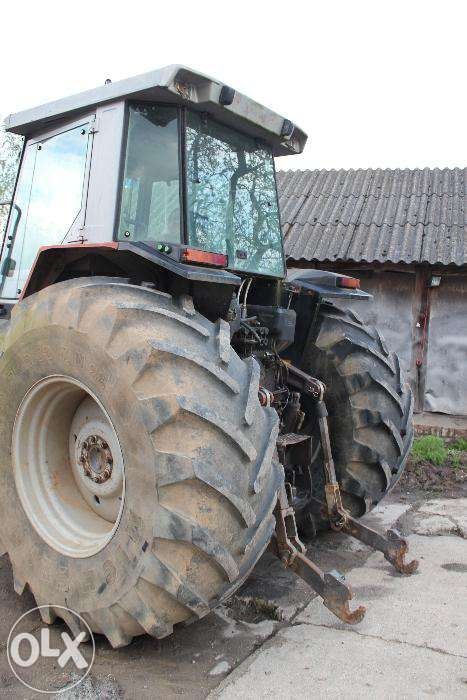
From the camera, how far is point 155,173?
3123mm

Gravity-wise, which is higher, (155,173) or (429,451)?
(155,173)

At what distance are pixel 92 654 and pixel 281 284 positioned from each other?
7.36 feet

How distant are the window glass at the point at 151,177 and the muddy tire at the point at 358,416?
1301 mm

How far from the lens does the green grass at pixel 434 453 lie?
6789 mm

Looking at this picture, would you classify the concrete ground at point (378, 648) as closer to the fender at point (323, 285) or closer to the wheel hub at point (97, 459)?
the wheel hub at point (97, 459)

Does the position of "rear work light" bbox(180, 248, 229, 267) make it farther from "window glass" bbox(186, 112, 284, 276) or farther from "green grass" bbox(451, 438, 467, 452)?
"green grass" bbox(451, 438, 467, 452)

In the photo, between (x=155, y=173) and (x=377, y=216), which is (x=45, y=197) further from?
(x=377, y=216)

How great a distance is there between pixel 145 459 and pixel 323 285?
2.05 m

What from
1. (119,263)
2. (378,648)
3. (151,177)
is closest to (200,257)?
(119,263)

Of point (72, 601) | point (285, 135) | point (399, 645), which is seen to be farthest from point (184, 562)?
point (285, 135)

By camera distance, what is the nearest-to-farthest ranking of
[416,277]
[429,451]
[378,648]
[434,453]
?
[378,648]
[434,453]
[429,451]
[416,277]

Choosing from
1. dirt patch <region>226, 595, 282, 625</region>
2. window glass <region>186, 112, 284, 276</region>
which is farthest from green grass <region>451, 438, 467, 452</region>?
dirt patch <region>226, 595, 282, 625</region>

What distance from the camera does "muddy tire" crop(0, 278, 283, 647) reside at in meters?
2.28

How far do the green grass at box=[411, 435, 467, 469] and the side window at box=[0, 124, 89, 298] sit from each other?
460 centimetres
